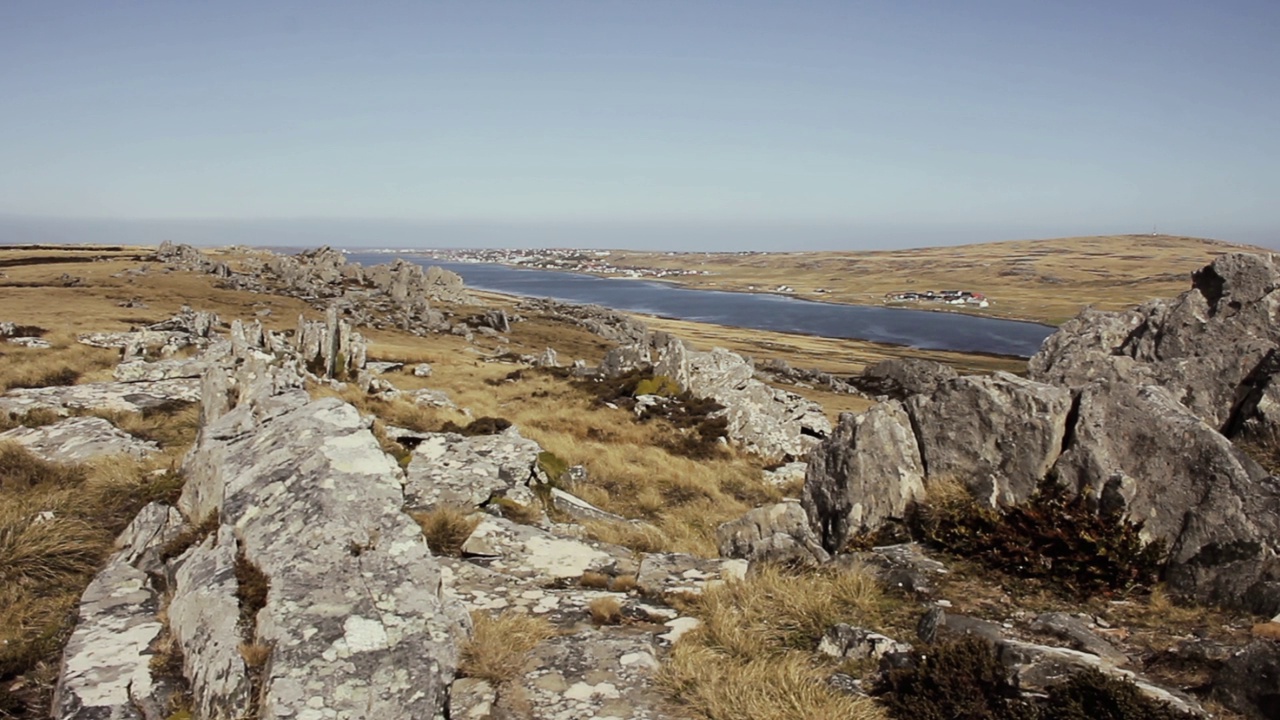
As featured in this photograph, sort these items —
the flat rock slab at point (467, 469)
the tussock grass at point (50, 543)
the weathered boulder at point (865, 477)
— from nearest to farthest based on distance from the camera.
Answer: the tussock grass at point (50, 543)
the weathered boulder at point (865, 477)
the flat rock slab at point (467, 469)

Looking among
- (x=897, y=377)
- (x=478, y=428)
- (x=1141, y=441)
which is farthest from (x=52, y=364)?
(x=897, y=377)

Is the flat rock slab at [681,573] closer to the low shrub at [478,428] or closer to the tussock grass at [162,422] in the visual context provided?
the low shrub at [478,428]

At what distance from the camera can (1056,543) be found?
319 inches

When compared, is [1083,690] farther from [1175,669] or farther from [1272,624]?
[1272,624]

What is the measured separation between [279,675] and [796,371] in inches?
2806

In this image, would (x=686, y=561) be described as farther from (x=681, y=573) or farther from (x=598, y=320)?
(x=598, y=320)

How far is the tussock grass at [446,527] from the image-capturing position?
31.4ft

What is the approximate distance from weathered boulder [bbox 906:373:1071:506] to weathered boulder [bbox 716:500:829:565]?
219 centimetres

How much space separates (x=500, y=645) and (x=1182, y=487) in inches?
316

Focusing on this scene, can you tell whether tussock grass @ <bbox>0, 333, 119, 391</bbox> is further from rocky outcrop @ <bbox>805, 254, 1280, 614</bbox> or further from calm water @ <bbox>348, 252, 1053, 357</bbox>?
calm water @ <bbox>348, 252, 1053, 357</bbox>

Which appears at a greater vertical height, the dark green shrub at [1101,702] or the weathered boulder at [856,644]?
the dark green shrub at [1101,702]

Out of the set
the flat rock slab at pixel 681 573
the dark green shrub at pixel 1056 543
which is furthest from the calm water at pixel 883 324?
the flat rock slab at pixel 681 573

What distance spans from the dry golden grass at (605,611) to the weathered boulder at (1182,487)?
6.10 meters

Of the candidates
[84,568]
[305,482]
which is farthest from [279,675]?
[84,568]
